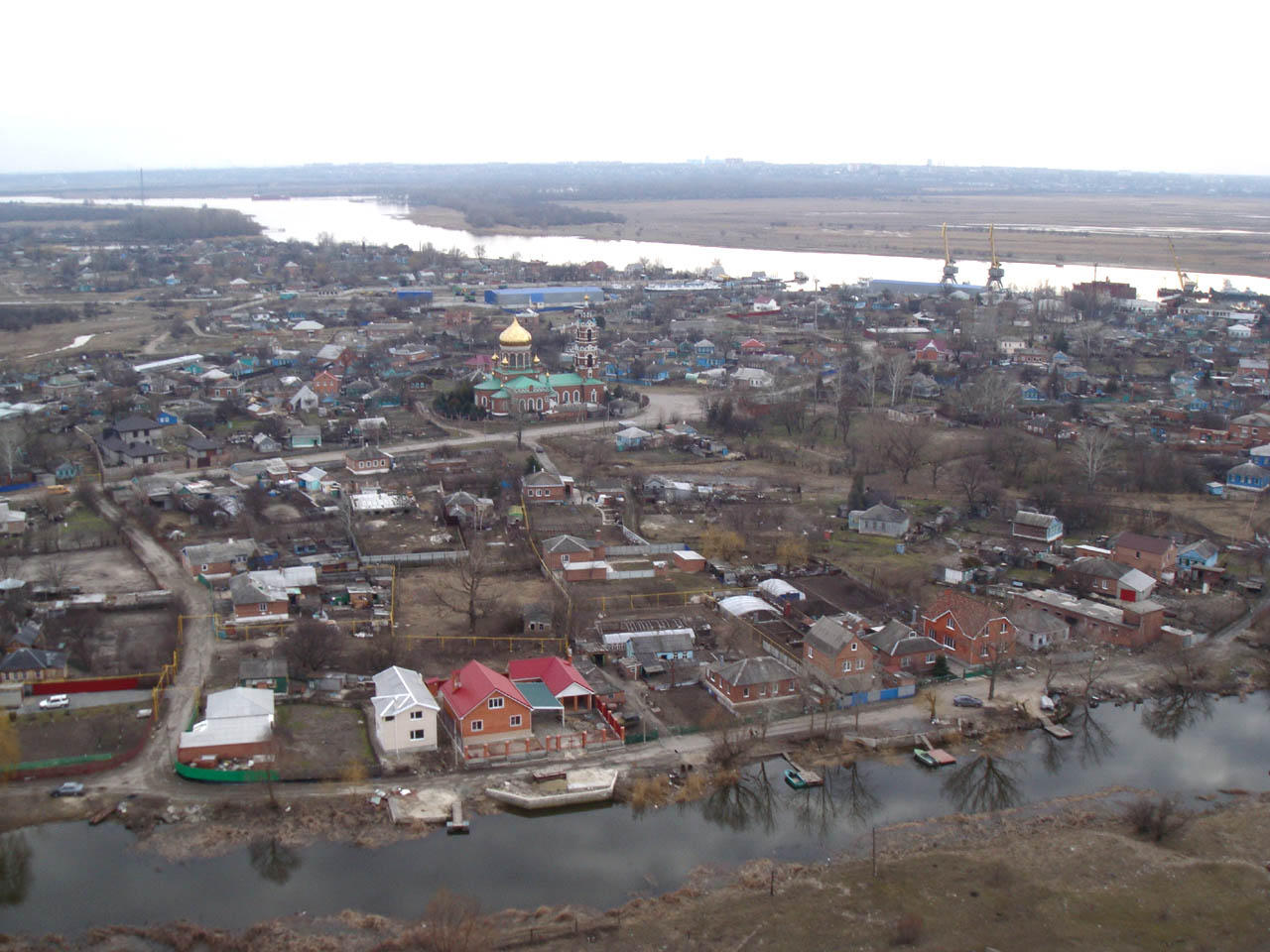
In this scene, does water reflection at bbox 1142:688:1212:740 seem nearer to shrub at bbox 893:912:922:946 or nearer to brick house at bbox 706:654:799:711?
brick house at bbox 706:654:799:711

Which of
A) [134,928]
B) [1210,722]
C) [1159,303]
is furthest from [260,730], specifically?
[1159,303]

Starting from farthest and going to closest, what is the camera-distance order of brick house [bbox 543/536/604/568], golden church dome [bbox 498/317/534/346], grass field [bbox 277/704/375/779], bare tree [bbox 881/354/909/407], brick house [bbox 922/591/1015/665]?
1. golden church dome [bbox 498/317/534/346]
2. bare tree [bbox 881/354/909/407]
3. brick house [bbox 543/536/604/568]
4. brick house [bbox 922/591/1015/665]
5. grass field [bbox 277/704/375/779]

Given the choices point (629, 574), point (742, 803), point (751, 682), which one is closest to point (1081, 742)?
point (751, 682)

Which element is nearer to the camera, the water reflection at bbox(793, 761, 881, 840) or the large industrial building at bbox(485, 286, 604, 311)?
the water reflection at bbox(793, 761, 881, 840)

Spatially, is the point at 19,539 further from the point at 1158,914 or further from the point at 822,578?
the point at 1158,914

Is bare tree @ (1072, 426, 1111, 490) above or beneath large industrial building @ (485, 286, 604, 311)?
beneath

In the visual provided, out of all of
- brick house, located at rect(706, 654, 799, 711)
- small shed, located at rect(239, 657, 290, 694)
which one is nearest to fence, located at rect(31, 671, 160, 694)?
small shed, located at rect(239, 657, 290, 694)
